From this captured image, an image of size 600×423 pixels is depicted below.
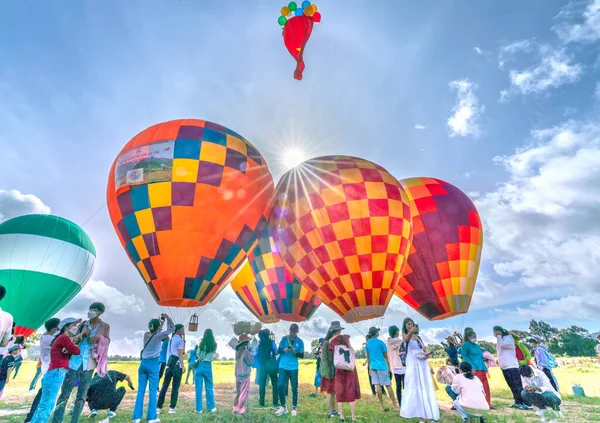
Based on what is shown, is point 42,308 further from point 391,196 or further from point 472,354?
point 472,354

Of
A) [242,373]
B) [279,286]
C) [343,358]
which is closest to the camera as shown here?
[343,358]

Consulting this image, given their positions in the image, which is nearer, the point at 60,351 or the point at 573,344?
the point at 60,351

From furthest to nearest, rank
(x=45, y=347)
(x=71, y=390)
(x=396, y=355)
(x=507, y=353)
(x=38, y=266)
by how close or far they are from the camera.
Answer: (x=38, y=266) < (x=507, y=353) < (x=396, y=355) < (x=45, y=347) < (x=71, y=390)

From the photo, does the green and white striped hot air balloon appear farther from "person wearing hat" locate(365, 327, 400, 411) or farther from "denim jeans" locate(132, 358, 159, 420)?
"person wearing hat" locate(365, 327, 400, 411)

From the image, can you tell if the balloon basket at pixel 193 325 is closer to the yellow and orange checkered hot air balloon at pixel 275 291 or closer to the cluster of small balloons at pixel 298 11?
the yellow and orange checkered hot air balloon at pixel 275 291

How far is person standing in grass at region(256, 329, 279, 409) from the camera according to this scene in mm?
9125

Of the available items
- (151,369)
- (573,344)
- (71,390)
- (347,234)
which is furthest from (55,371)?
(573,344)

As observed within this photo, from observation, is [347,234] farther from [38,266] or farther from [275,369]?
[38,266]

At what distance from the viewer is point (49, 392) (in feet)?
18.2

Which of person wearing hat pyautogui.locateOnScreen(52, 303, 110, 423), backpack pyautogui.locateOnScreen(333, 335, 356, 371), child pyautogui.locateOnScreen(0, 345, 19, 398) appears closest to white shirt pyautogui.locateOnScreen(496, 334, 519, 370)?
backpack pyautogui.locateOnScreen(333, 335, 356, 371)

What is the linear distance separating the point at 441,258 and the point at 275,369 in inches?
273

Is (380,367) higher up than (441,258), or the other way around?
(441,258)

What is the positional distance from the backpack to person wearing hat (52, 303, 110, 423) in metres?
4.57

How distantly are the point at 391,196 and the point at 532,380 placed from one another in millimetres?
5786
